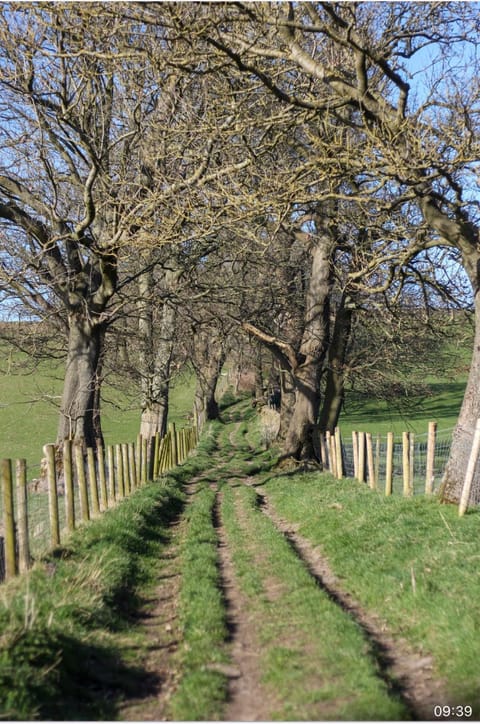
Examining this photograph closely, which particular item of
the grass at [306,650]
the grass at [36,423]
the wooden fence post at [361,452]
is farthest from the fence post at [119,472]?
the grass at [36,423]

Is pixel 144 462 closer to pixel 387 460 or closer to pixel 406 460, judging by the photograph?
pixel 387 460

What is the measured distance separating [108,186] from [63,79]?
7.22 ft

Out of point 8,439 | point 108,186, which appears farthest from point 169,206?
point 8,439

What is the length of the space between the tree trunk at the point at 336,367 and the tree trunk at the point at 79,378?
8.47 meters

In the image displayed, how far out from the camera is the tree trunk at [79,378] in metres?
15.8

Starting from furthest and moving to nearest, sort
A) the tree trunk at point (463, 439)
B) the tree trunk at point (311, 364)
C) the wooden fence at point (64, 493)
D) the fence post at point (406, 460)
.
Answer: the tree trunk at point (311, 364), the fence post at point (406, 460), the tree trunk at point (463, 439), the wooden fence at point (64, 493)

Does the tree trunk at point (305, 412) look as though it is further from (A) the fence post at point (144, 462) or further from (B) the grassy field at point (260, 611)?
(B) the grassy field at point (260, 611)

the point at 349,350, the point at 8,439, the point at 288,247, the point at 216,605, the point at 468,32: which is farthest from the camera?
the point at 8,439

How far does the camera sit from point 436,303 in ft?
64.4

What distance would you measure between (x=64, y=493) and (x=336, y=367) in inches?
438

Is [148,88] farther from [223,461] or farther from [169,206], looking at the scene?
[223,461]

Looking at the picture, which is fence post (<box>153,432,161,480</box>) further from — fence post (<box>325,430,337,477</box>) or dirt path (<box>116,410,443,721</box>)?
dirt path (<box>116,410,443,721</box>)

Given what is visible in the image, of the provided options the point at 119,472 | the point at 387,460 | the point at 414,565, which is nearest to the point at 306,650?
the point at 414,565

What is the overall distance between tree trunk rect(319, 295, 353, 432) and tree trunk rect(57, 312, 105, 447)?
27.8 feet
